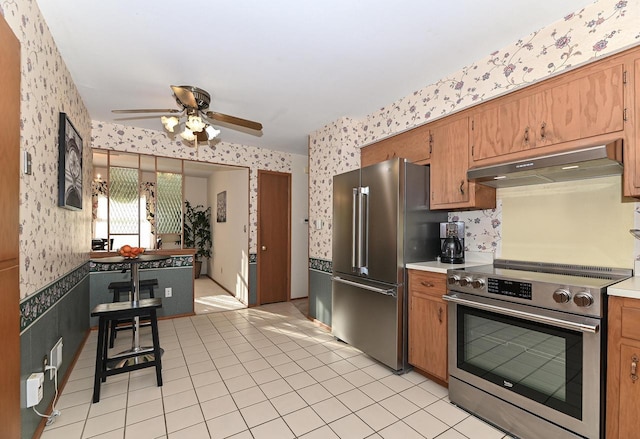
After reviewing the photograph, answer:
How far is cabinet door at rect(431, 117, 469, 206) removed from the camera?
2.46 m

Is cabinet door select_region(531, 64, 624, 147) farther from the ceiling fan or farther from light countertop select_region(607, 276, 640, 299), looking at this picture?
the ceiling fan

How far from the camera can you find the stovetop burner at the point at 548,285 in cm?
153

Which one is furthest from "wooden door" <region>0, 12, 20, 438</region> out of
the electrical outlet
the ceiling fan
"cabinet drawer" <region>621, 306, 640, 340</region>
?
"cabinet drawer" <region>621, 306, 640, 340</region>

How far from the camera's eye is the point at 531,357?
1.76m

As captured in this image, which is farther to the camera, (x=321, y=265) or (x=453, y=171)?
(x=321, y=265)

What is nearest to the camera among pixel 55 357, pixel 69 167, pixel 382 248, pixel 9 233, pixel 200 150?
pixel 9 233

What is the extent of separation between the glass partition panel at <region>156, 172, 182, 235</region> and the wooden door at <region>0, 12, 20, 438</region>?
128 inches

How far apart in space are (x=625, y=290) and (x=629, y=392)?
49cm

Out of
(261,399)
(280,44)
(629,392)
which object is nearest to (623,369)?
(629,392)

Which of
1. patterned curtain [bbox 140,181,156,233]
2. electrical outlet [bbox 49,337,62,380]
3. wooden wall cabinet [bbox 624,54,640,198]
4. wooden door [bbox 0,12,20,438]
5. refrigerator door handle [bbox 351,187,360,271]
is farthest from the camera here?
patterned curtain [bbox 140,181,156,233]

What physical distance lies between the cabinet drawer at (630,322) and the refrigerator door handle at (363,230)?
173cm

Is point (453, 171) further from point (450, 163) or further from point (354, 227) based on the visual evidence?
point (354, 227)

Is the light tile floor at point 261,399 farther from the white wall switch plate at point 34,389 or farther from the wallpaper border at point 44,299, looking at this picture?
the wallpaper border at point 44,299

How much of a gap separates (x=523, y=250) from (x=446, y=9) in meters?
1.81
